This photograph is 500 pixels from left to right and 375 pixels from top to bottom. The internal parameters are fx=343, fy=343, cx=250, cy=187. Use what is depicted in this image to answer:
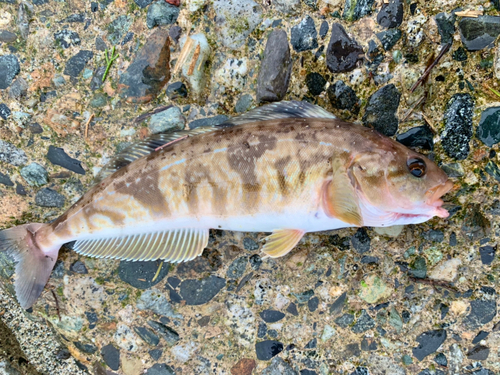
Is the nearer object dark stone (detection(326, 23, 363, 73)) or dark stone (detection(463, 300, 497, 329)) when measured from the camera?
dark stone (detection(326, 23, 363, 73))

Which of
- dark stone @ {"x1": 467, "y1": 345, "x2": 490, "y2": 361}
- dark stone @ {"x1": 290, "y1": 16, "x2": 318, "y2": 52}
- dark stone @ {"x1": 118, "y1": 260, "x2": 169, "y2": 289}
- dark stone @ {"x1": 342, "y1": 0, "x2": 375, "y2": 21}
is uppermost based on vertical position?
dark stone @ {"x1": 342, "y1": 0, "x2": 375, "y2": 21}

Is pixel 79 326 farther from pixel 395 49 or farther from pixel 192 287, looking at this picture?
pixel 395 49

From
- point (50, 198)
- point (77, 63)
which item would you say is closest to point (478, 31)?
point (77, 63)

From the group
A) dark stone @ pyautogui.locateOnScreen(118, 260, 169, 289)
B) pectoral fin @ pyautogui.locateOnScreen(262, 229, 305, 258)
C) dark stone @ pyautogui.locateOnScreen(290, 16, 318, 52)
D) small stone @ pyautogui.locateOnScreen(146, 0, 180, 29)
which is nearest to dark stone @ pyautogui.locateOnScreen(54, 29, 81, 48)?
small stone @ pyautogui.locateOnScreen(146, 0, 180, 29)

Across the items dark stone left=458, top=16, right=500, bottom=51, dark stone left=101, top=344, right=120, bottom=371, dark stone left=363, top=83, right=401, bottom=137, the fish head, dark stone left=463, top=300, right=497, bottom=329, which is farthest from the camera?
dark stone left=101, top=344, right=120, bottom=371

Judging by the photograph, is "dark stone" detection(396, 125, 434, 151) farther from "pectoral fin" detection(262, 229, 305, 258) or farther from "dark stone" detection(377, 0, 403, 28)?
"pectoral fin" detection(262, 229, 305, 258)

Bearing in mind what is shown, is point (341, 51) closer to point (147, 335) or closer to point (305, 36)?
point (305, 36)
